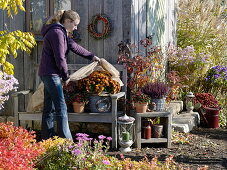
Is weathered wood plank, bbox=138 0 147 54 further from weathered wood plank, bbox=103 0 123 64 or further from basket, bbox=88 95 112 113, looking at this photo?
basket, bbox=88 95 112 113

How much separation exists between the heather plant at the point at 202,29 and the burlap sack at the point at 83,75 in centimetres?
413

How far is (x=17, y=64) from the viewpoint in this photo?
5980 millimetres

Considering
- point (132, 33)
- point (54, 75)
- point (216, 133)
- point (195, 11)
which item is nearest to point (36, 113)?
point (54, 75)

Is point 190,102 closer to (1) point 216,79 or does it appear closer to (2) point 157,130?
(1) point 216,79

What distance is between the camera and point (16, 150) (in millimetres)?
3006

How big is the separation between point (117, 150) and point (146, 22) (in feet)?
8.12

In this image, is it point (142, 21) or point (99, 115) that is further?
point (142, 21)

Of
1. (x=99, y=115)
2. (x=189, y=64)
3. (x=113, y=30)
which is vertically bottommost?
(x=99, y=115)

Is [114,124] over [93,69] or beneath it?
beneath

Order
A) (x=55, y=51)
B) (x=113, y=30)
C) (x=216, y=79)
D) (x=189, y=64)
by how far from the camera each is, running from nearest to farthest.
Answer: (x=55, y=51) < (x=113, y=30) < (x=216, y=79) < (x=189, y=64)

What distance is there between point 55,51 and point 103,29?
148cm

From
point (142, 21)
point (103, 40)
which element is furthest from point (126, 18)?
point (142, 21)

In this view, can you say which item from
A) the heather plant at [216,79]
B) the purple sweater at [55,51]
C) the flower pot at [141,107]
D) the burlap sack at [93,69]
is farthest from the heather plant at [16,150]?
the heather plant at [216,79]

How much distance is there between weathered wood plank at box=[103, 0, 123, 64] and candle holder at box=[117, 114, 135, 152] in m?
1.09
